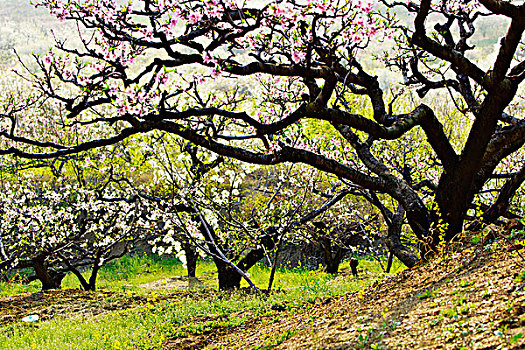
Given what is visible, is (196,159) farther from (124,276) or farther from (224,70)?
(124,276)

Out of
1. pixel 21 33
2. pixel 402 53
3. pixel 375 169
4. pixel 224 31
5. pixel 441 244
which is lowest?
pixel 441 244

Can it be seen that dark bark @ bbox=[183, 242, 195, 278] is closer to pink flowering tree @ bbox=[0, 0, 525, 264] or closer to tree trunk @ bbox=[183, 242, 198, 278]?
tree trunk @ bbox=[183, 242, 198, 278]

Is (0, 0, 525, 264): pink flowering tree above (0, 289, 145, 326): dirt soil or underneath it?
above

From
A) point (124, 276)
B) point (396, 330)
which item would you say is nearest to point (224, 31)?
point (396, 330)

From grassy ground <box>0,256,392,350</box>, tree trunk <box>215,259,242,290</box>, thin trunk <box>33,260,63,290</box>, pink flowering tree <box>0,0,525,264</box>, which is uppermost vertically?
pink flowering tree <box>0,0,525,264</box>

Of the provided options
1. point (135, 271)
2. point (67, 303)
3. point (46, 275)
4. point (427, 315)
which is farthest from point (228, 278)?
point (135, 271)

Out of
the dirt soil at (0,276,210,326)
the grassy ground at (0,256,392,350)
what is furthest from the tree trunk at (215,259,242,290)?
the grassy ground at (0,256,392,350)

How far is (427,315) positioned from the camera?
3711 millimetres

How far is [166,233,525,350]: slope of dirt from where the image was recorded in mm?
3021

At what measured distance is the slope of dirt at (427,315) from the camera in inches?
119

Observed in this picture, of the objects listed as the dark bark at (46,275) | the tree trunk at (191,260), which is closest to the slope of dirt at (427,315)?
the dark bark at (46,275)

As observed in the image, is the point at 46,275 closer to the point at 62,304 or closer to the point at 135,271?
the point at 62,304

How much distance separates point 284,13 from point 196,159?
8072 millimetres

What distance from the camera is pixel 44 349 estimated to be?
706 centimetres
